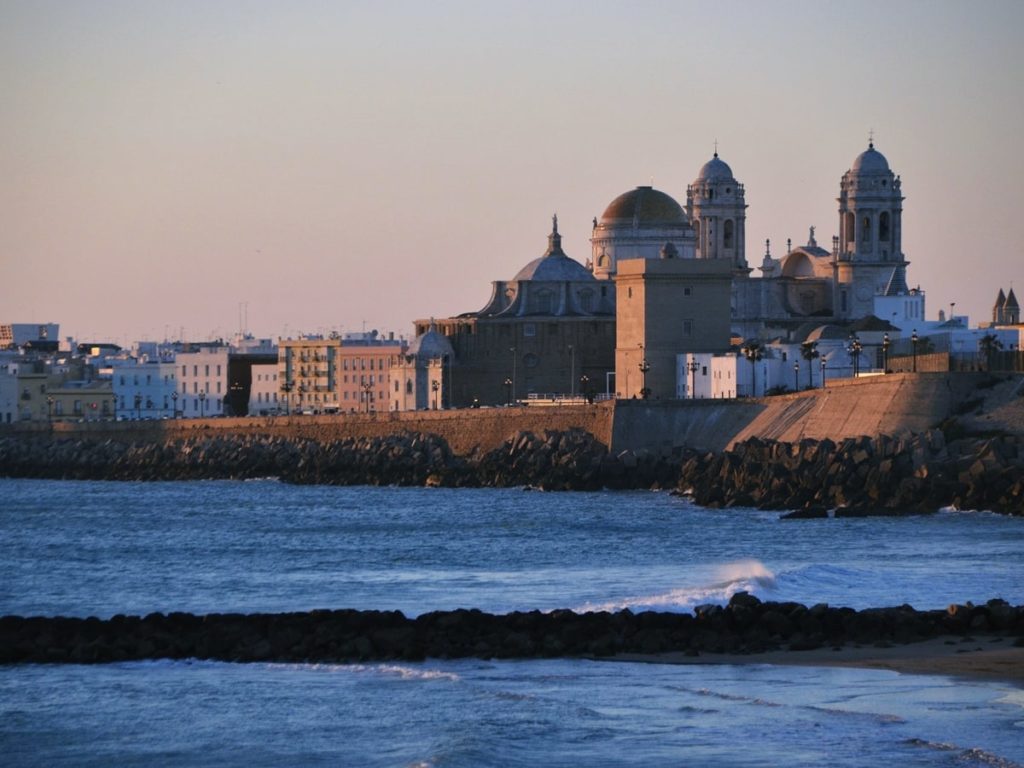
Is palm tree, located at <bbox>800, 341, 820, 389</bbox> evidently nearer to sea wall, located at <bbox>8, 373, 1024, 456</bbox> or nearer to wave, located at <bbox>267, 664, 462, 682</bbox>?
sea wall, located at <bbox>8, 373, 1024, 456</bbox>

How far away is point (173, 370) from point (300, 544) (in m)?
75.4

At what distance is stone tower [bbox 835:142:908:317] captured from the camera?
356 feet

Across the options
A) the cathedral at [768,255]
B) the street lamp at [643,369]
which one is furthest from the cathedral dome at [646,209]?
the street lamp at [643,369]

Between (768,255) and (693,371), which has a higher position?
(768,255)

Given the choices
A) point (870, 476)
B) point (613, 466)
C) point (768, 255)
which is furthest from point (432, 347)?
point (870, 476)

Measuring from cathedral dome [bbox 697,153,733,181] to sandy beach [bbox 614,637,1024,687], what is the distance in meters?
79.1

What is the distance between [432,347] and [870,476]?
148 feet

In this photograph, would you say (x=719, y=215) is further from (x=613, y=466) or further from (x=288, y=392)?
(x=613, y=466)

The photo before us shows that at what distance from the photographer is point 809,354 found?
8819cm

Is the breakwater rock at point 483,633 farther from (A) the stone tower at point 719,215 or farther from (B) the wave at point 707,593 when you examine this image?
(A) the stone tower at point 719,215

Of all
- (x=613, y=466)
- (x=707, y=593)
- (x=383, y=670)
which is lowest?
(x=383, y=670)

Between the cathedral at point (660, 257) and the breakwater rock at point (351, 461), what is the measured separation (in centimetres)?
1199

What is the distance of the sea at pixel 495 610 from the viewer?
29.0 meters

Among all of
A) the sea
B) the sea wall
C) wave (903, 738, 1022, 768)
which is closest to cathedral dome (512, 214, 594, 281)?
the sea wall
